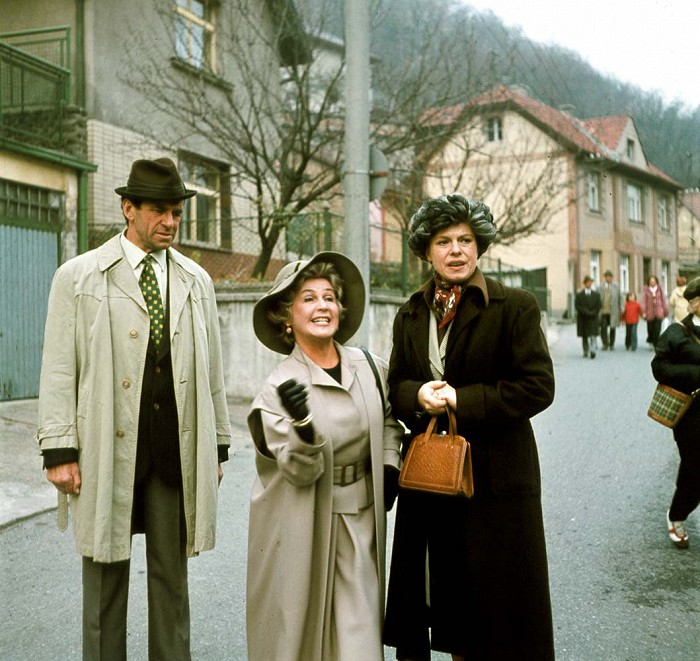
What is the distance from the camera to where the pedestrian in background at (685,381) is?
5062 mm

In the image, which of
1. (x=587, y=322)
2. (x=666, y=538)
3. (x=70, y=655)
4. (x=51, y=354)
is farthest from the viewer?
(x=587, y=322)

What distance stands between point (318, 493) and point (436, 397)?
54 cm

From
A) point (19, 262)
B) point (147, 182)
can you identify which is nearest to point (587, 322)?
point (19, 262)

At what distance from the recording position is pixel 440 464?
115 inches

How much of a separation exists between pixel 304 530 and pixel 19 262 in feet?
29.1

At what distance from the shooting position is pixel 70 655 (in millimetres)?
3725

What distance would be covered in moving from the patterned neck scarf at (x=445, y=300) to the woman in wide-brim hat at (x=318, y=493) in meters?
0.35

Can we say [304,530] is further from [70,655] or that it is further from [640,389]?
[640,389]

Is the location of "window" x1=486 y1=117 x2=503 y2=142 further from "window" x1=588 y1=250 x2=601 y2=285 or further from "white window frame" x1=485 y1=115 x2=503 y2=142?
"window" x1=588 y1=250 x2=601 y2=285

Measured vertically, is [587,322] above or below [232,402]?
above

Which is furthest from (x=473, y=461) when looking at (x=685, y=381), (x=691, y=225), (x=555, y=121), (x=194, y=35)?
(x=555, y=121)

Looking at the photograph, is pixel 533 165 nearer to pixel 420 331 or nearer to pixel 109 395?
pixel 420 331

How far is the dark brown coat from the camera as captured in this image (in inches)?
117

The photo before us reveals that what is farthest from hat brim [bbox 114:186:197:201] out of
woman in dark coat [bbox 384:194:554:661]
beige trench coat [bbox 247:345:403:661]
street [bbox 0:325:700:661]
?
street [bbox 0:325:700:661]
